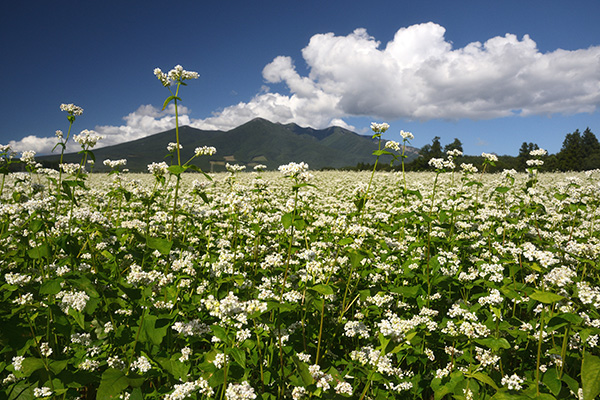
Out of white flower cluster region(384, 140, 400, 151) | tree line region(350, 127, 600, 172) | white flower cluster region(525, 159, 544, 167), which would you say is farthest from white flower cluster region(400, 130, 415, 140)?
tree line region(350, 127, 600, 172)

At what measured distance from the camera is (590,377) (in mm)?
2420

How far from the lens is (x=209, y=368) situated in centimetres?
295

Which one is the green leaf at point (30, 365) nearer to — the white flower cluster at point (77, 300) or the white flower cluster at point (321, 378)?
the white flower cluster at point (77, 300)

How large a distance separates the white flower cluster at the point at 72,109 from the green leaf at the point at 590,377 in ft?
24.0

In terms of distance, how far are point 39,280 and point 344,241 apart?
428 centimetres

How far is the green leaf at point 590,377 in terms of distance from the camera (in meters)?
2.36

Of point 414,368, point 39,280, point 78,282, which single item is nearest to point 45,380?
point 78,282

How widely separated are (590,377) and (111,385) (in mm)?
4179

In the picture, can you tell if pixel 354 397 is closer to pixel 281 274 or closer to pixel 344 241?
pixel 344 241

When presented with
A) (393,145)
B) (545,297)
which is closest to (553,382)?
(545,297)

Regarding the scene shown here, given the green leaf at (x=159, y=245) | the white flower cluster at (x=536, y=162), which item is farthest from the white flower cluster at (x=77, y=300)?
the white flower cluster at (x=536, y=162)

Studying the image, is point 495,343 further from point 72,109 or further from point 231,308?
point 72,109

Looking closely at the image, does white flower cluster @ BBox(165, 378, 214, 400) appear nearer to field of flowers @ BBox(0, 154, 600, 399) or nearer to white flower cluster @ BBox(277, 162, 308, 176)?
field of flowers @ BBox(0, 154, 600, 399)

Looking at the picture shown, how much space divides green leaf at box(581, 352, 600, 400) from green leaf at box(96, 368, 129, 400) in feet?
12.9
